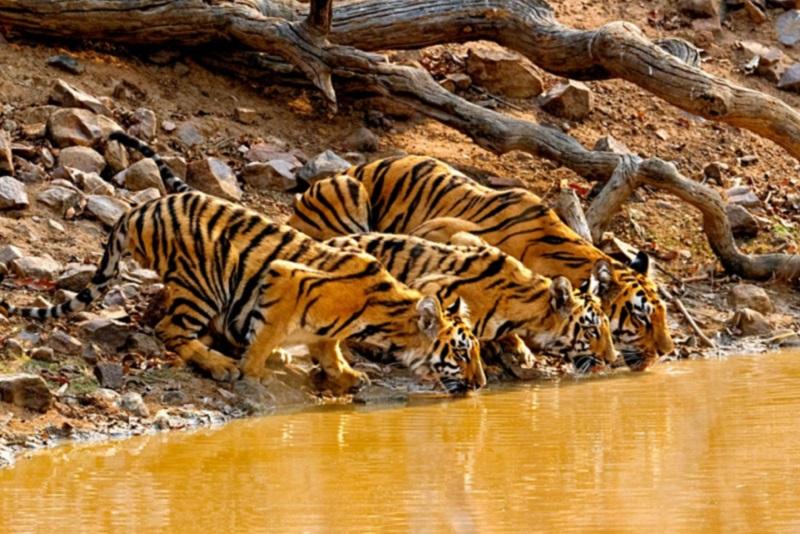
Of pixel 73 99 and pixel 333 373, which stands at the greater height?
pixel 73 99

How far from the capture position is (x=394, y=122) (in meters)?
12.4

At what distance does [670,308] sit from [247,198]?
9.03 feet

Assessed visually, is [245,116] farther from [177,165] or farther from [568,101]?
[568,101]

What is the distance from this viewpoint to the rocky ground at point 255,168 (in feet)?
26.4

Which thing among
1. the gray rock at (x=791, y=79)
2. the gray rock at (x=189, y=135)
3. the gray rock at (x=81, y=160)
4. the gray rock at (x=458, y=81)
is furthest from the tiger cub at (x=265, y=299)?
the gray rock at (x=791, y=79)

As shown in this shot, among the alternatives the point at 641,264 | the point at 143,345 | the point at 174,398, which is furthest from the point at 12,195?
the point at 641,264

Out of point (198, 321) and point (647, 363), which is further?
point (647, 363)

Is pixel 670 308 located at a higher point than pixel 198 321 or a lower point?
lower

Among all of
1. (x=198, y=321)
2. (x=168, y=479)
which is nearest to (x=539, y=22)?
(x=198, y=321)

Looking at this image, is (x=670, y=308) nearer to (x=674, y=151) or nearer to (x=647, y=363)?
(x=647, y=363)

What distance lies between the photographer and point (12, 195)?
31.2 feet

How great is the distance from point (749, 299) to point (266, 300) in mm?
3853

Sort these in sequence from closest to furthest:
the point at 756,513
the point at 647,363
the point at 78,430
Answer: the point at 756,513, the point at 78,430, the point at 647,363

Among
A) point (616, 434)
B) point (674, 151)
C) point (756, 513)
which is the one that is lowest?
point (674, 151)
